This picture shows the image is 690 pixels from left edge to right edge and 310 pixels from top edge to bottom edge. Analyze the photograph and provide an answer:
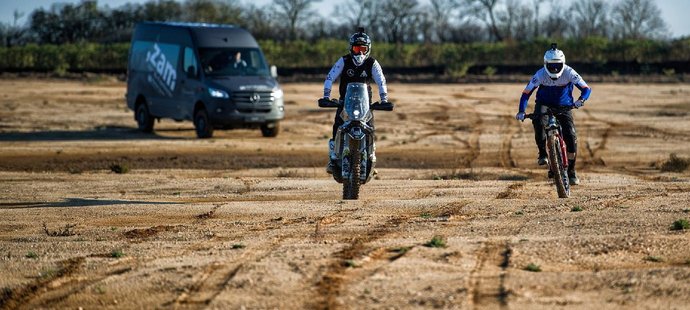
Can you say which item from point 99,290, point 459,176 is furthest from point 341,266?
point 459,176

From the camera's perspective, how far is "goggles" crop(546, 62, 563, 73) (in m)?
15.5

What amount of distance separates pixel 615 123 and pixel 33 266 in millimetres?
25773

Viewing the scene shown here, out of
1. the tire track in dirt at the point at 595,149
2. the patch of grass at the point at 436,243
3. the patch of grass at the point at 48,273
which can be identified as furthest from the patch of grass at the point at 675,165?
the patch of grass at the point at 48,273

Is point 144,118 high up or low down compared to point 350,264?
down

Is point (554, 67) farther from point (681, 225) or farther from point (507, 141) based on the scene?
point (507, 141)

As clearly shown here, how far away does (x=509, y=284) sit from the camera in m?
9.24

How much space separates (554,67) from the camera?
15.5 m

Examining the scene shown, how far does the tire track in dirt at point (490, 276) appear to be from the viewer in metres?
8.77

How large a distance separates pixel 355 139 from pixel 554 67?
8.24 ft

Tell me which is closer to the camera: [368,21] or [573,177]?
[573,177]

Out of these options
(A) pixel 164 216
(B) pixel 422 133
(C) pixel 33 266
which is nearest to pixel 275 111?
(B) pixel 422 133

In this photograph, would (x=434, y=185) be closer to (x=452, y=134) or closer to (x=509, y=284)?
(x=509, y=284)

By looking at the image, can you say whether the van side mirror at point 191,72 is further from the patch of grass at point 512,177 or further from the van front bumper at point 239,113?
the patch of grass at point 512,177

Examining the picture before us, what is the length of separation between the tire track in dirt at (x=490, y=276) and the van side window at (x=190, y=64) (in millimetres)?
19193
